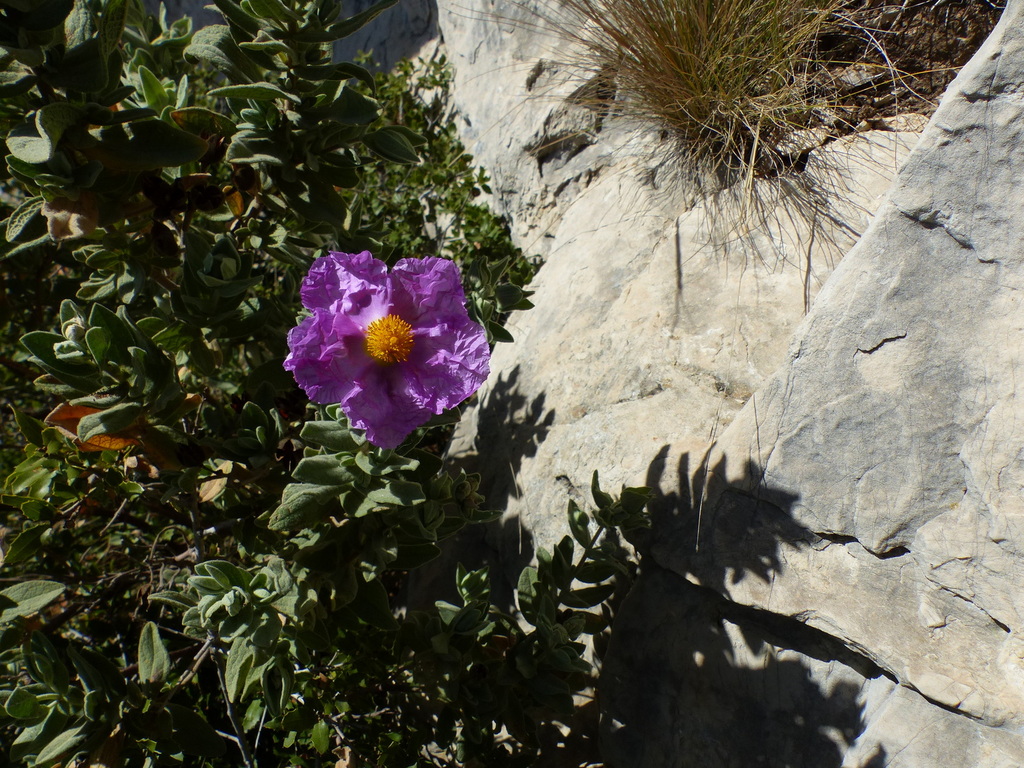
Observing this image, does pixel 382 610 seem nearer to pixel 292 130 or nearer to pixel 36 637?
pixel 36 637

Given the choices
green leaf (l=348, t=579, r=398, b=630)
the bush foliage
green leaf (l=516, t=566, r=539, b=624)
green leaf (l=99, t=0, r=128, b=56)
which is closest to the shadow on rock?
the bush foliage

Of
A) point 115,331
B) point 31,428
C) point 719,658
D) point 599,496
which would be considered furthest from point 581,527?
point 31,428

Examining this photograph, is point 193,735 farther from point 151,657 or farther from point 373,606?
point 373,606

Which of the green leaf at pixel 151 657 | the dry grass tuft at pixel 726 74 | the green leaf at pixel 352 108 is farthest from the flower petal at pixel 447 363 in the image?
the dry grass tuft at pixel 726 74

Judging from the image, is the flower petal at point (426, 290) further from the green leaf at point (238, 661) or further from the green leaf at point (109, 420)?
the green leaf at point (238, 661)

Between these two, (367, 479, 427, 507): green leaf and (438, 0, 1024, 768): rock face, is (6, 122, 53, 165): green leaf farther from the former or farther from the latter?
(438, 0, 1024, 768): rock face

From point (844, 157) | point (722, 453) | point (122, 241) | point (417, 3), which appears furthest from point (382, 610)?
point (417, 3)

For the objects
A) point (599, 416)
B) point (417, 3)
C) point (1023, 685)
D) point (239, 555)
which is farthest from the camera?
point (417, 3)
